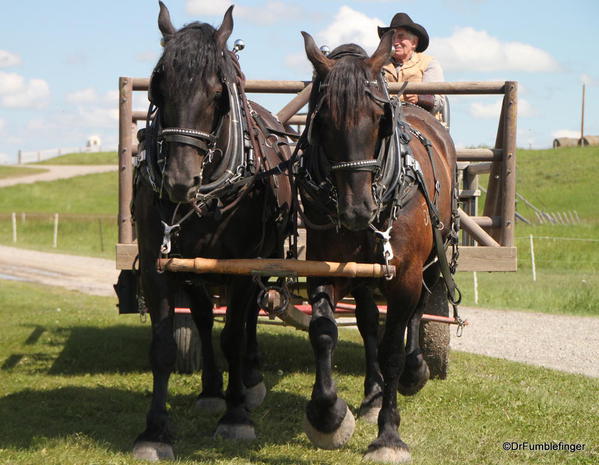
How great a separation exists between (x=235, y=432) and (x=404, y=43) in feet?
12.0

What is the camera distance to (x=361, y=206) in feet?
14.7

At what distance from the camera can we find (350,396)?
7.04m

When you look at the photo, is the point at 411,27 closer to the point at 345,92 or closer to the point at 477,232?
the point at 477,232

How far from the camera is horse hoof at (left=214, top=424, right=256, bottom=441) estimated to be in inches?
220

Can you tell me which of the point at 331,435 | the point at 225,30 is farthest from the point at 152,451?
the point at 225,30

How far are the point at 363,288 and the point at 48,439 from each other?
216 centimetres

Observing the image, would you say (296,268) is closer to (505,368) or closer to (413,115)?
(413,115)

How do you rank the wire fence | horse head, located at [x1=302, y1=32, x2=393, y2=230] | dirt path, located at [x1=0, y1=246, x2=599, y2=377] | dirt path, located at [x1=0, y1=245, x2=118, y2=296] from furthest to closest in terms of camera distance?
the wire fence → dirt path, located at [x1=0, y1=245, x2=118, y2=296] → dirt path, located at [x1=0, y1=246, x2=599, y2=377] → horse head, located at [x1=302, y1=32, x2=393, y2=230]

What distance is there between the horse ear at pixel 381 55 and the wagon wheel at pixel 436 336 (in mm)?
3018

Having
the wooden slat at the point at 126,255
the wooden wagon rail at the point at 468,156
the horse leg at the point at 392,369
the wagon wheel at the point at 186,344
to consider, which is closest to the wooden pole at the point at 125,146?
the wooden wagon rail at the point at 468,156

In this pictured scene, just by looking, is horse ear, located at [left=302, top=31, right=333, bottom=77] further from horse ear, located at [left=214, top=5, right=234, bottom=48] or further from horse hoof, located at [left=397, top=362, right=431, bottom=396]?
horse hoof, located at [left=397, top=362, right=431, bottom=396]

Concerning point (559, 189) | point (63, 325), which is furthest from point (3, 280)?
point (559, 189)

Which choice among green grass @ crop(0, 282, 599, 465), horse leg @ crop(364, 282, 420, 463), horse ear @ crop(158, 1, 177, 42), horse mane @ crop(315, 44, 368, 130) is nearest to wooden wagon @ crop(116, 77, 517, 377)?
green grass @ crop(0, 282, 599, 465)

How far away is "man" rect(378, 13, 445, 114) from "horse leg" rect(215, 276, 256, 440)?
2514 millimetres
